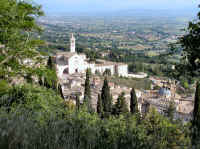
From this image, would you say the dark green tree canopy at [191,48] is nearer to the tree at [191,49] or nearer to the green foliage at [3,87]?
the tree at [191,49]

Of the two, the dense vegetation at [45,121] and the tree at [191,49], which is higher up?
the tree at [191,49]

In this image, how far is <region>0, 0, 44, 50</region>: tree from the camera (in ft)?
22.4

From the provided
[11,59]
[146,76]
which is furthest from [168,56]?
[146,76]

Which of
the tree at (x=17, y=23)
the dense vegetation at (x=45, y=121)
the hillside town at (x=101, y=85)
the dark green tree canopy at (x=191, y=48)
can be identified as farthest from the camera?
the hillside town at (x=101, y=85)

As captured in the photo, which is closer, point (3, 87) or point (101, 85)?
point (3, 87)

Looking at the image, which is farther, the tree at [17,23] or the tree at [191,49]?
the tree at [17,23]

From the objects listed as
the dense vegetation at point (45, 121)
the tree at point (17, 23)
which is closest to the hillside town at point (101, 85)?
the dense vegetation at point (45, 121)

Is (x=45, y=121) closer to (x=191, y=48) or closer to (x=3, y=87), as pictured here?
(x=191, y=48)

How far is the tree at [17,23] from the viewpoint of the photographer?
683cm

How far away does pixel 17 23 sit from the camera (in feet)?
22.9

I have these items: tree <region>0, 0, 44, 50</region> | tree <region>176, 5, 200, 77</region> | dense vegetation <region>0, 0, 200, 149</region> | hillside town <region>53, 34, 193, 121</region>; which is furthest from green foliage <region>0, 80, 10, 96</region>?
hillside town <region>53, 34, 193, 121</region>

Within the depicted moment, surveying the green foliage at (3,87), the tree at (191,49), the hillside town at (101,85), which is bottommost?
the hillside town at (101,85)

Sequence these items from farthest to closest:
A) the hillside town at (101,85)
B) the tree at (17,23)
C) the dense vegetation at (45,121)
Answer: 1. the hillside town at (101,85)
2. the tree at (17,23)
3. the dense vegetation at (45,121)

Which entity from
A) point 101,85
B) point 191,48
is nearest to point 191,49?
point 191,48
